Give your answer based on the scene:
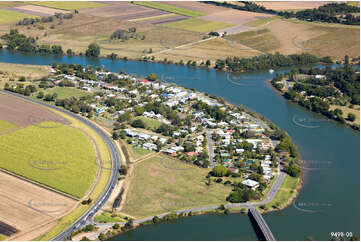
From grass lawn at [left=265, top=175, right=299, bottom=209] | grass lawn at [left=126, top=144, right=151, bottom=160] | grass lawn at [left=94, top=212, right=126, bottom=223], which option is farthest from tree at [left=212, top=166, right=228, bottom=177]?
grass lawn at [left=94, top=212, right=126, bottom=223]

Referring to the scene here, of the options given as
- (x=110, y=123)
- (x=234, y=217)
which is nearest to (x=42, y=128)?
(x=110, y=123)

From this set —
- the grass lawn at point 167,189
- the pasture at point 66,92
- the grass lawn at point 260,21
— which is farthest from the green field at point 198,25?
the grass lawn at point 167,189

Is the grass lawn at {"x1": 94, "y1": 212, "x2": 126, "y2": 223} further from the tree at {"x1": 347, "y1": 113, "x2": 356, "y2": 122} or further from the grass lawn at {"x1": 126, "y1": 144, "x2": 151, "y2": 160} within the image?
Result: the tree at {"x1": 347, "y1": 113, "x2": 356, "y2": 122}

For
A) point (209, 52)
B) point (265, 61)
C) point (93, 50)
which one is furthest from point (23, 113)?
point (265, 61)

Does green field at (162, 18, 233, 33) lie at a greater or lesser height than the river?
greater

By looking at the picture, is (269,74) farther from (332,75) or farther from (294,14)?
(294,14)

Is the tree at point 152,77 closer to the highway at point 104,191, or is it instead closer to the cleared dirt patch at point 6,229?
the highway at point 104,191
